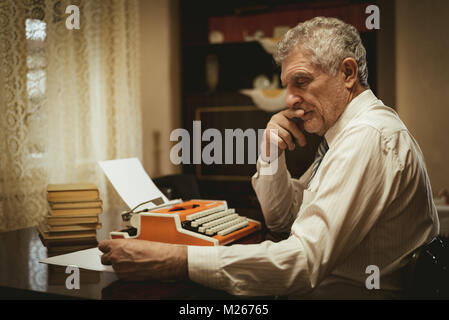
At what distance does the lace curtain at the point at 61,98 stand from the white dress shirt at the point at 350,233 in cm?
84

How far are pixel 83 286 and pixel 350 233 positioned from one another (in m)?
0.64

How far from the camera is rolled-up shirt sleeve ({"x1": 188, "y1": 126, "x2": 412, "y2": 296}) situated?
0.94 m

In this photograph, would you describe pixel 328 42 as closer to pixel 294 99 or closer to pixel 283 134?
pixel 294 99

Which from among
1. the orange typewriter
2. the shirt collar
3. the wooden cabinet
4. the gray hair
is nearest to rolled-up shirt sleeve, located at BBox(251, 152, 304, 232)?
the orange typewriter

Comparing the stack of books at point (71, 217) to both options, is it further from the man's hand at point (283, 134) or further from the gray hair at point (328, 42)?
the gray hair at point (328, 42)

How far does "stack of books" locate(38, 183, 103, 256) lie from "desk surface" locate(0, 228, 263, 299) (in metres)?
0.23

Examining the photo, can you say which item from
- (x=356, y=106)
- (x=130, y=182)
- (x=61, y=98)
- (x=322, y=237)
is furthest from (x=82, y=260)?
(x=61, y=98)

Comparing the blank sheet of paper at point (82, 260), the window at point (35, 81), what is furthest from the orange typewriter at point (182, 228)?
the window at point (35, 81)

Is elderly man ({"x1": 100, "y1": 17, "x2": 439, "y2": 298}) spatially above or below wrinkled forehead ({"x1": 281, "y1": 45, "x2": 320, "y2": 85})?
below

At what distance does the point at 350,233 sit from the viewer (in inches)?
38.0

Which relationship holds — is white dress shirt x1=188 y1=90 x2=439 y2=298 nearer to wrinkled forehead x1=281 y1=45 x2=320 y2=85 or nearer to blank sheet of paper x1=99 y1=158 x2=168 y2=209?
wrinkled forehead x1=281 y1=45 x2=320 y2=85

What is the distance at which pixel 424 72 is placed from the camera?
136 inches

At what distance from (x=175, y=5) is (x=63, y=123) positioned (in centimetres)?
225
